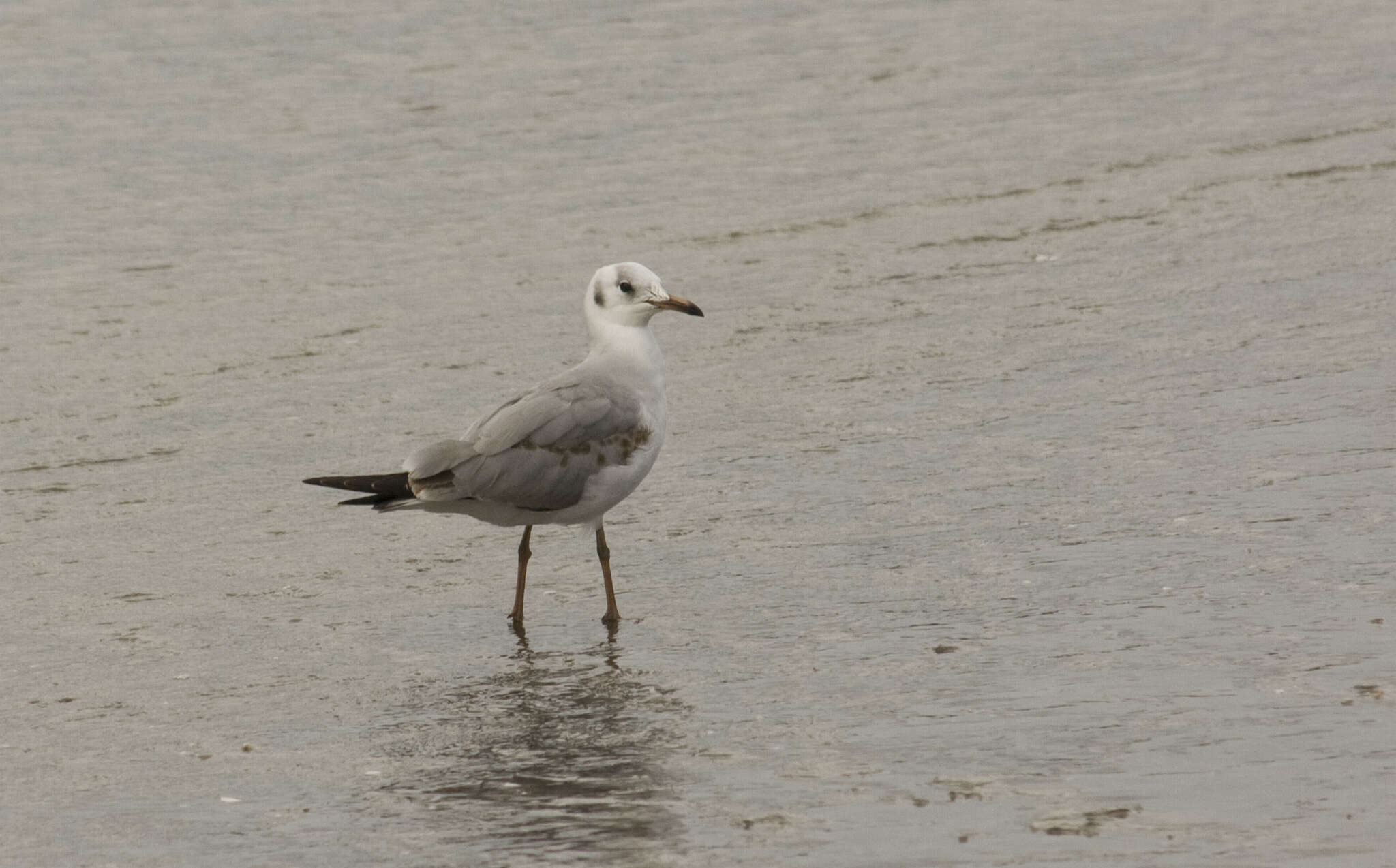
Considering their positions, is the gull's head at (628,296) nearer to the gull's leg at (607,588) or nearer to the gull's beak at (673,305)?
the gull's beak at (673,305)

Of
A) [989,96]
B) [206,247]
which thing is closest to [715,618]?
[206,247]

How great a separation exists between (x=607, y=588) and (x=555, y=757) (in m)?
1.31

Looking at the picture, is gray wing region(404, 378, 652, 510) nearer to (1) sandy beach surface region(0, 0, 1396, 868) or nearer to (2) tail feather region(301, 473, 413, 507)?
(2) tail feather region(301, 473, 413, 507)

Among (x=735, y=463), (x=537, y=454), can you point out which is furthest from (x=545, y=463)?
(x=735, y=463)

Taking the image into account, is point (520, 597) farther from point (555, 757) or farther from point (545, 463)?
point (555, 757)

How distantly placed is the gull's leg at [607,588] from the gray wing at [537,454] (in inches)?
8.6

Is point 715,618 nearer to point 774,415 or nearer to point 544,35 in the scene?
point 774,415

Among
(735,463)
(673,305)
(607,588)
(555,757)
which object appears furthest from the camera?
(735,463)

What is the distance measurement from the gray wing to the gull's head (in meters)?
0.50

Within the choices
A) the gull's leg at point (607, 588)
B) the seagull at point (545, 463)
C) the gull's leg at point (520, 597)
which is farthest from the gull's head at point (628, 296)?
the gull's leg at point (520, 597)

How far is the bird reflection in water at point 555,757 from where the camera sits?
5.44m

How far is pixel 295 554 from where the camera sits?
8172 mm

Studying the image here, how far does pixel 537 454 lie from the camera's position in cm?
734

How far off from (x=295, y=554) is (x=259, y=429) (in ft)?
6.22
